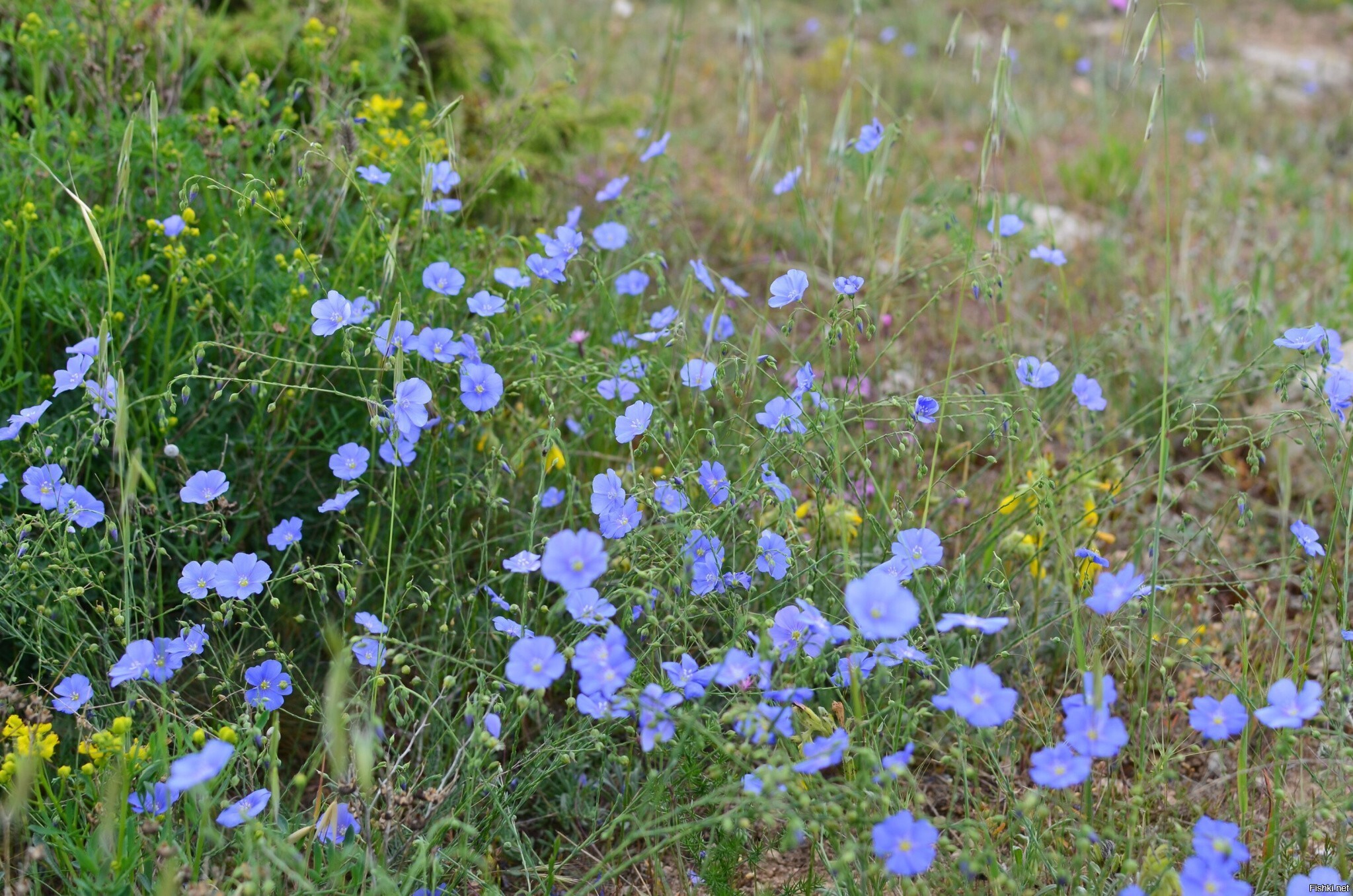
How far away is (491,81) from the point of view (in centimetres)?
360

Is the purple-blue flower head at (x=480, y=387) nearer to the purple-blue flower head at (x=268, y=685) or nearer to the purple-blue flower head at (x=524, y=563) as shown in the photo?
the purple-blue flower head at (x=524, y=563)

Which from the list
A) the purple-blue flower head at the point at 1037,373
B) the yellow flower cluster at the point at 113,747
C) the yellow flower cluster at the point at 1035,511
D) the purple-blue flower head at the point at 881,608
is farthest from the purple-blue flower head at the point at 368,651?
the purple-blue flower head at the point at 1037,373

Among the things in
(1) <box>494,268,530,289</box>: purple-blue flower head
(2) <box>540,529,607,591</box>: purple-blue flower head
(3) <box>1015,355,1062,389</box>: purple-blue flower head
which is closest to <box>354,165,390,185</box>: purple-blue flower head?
→ (1) <box>494,268,530,289</box>: purple-blue flower head

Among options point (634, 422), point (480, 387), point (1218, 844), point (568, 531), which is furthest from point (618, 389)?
point (1218, 844)

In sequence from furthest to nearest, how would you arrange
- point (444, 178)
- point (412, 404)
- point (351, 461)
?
point (444, 178), point (351, 461), point (412, 404)

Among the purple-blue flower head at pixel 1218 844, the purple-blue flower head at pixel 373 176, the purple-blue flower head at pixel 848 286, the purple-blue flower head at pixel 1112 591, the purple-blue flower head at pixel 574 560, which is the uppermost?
the purple-blue flower head at pixel 848 286

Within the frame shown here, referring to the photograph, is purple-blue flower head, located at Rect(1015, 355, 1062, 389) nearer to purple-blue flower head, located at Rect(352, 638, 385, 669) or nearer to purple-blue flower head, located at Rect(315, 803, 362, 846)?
purple-blue flower head, located at Rect(352, 638, 385, 669)

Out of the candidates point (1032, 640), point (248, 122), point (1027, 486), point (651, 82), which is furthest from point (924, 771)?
point (651, 82)

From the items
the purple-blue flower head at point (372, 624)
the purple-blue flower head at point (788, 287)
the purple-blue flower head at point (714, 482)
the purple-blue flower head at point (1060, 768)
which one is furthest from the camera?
the purple-blue flower head at point (788, 287)

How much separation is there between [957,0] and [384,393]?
21.2ft

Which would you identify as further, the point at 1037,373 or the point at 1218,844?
the point at 1037,373

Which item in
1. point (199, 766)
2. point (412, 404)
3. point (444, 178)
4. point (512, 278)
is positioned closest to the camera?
point (199, 766)

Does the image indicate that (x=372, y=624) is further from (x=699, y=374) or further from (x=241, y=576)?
(x=699, y=374)

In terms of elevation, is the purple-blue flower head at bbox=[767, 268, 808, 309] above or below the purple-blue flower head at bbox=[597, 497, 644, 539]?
above
